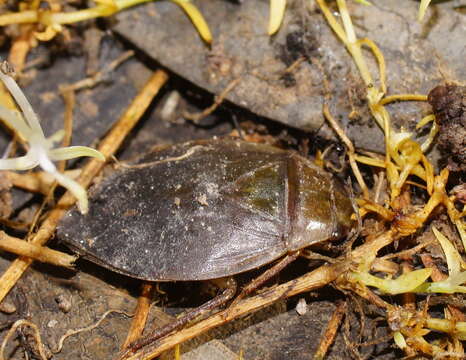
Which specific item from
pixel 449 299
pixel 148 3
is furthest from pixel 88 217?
pixel 449 299

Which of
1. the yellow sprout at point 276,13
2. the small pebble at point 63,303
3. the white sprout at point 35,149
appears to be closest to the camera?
the white sprout at point 35,149

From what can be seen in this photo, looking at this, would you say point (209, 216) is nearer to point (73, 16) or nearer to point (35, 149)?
point (35, 149)

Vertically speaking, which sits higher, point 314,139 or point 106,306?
point 314,139

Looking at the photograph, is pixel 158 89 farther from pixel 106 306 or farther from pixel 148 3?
pixel 106 306

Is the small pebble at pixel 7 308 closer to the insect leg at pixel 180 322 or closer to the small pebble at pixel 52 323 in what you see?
the small pebble at pixel 52 323

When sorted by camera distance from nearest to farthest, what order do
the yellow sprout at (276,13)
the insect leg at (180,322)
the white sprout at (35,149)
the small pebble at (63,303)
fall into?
the white sprout at (35,149) → the insect leg at (180,322) → the small pebble at (63,303) → the yellow sprout at (276,13)

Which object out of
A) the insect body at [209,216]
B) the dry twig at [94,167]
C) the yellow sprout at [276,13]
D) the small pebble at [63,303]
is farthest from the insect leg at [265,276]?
the yellow sprout at [276,13]

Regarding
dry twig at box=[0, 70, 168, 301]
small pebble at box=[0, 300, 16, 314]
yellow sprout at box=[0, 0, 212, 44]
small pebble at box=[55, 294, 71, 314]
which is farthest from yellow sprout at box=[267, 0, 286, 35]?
small pebble at box=[0, 300, 16, 314]

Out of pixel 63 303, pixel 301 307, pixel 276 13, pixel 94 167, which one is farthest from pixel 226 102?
pixel 63 303
